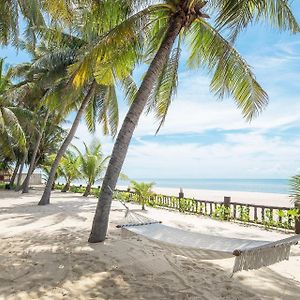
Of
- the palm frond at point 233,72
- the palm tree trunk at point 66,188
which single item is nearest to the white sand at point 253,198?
the palm tree trunk at point 66,188

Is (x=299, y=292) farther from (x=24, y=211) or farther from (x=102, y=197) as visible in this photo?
(x=24, y=211)

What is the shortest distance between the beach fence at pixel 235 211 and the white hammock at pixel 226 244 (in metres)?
1.35

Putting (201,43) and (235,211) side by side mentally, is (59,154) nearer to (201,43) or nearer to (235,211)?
(235,211)

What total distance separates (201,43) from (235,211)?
4.93 meters

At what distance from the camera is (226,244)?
14.8 ft

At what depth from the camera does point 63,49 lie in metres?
12.8

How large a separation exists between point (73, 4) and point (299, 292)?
580cm

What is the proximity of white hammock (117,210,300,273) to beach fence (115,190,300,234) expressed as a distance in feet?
4.41

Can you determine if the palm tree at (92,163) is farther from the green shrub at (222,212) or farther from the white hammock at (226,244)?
the white hammock at (226,244)

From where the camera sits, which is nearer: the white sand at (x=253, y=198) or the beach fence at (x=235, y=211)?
the beach fence at (x=235, y=211)

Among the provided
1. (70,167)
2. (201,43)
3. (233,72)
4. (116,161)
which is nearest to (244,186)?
(70,167)

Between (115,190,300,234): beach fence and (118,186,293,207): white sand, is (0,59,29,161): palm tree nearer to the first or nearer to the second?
(115,190,300,234): beach fence

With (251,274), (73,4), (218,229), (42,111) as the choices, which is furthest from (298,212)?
(42,111)

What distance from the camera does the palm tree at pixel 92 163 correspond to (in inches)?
664
